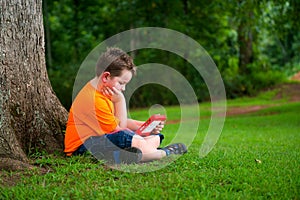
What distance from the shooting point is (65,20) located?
21609 mm

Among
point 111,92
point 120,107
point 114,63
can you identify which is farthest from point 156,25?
point 111,92

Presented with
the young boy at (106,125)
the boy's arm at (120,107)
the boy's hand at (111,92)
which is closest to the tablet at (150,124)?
the young boy at (106,125)

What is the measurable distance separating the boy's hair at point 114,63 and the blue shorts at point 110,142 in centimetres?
75

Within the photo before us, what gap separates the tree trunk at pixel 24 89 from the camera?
497 centimetres

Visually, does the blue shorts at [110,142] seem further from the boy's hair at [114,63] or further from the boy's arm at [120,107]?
the boy's hair at [114,63]

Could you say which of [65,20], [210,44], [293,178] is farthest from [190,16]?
[293,178]

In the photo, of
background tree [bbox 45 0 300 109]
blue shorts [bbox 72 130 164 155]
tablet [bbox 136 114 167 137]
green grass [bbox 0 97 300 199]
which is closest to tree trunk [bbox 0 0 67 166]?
green grass [bbox 0 97 300 199]

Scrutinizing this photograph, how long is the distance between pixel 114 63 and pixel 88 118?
730 millimetres

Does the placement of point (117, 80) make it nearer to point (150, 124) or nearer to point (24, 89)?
point (150, 124)

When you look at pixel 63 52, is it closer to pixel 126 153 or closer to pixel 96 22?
pixel 96 22

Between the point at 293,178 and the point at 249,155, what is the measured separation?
138 centimetres

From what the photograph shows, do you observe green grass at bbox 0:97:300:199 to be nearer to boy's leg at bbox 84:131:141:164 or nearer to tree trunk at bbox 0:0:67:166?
boy's leg at bbox 84:131:141:164

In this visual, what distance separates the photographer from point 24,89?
518cm

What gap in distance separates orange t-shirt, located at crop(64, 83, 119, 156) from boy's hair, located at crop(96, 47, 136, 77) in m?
0.29
